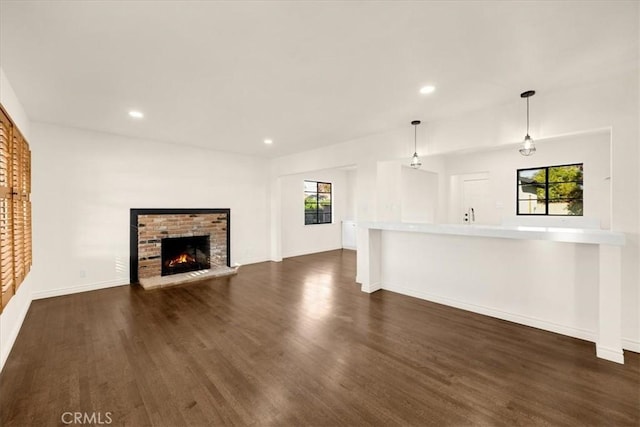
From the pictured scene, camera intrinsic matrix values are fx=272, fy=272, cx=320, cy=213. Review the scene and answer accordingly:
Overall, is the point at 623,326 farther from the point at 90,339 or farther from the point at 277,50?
the point at 90,339

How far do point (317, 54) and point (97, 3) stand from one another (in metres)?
1.53

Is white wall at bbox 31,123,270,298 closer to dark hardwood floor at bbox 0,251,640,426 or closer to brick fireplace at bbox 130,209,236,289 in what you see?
brick fireplace at bbox 130,209,236,289

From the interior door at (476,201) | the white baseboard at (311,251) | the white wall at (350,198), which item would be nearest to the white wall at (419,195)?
the interior door at (476,201)

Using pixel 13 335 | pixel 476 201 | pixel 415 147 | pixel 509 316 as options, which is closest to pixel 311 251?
pixel 476 201

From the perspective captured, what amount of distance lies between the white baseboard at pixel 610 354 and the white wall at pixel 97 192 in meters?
6.35

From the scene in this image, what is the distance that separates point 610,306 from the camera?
259 centimetres

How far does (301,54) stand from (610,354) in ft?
12.9

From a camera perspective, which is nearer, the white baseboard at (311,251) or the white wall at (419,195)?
the white wall at (419,195)

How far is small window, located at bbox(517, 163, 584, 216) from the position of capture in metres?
5.66

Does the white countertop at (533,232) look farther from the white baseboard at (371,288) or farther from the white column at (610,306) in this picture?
the white baseboard at (371,288)

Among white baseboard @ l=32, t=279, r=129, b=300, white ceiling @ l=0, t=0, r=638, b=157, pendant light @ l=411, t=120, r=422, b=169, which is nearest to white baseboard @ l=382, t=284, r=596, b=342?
pendant light @ l=411, t=120, r=422, b=169

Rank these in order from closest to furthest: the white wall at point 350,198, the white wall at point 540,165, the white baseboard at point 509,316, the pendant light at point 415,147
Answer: the white baseboard at point 509,316 < the pendant light at point 415,147 < the white wall at point 540,165 < the white wall at point 350,198

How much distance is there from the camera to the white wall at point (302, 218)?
Answer: 779 centimetres

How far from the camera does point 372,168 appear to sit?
15.7 ft
